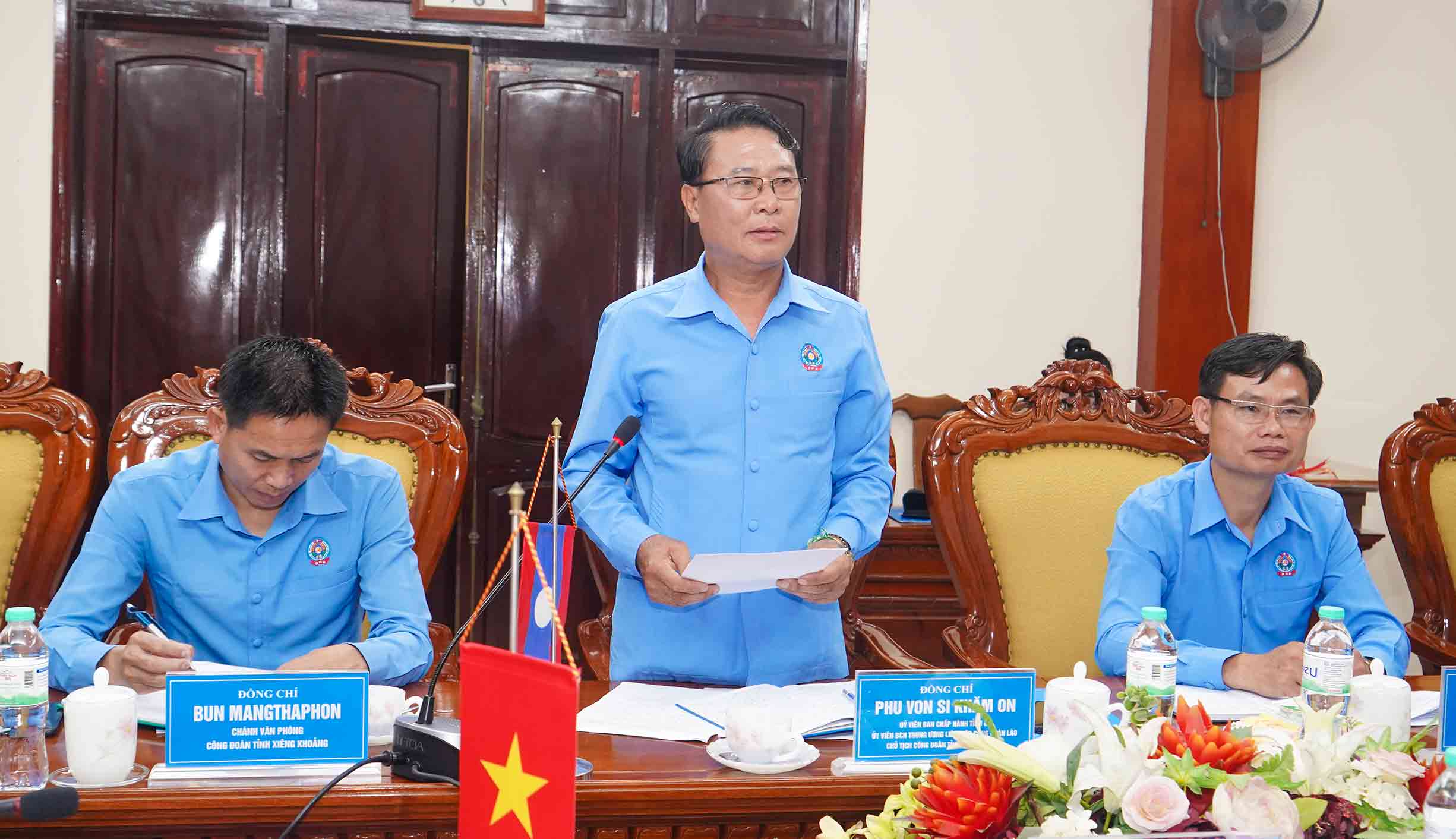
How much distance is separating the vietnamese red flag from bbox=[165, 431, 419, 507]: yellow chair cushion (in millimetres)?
1120

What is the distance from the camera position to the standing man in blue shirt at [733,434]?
6.19 ft

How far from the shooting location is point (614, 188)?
403 centimetres

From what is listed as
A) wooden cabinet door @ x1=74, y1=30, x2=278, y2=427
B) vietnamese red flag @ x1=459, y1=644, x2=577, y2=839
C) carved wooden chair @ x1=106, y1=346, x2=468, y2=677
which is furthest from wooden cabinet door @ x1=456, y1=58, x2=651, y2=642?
vietnamese red flag @ x1=459, y1=644, x2=577, y2=839

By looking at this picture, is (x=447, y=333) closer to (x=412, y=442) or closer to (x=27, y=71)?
(x=27, y=71)

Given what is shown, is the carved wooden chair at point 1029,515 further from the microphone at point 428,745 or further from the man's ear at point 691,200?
Answer: the microphone at point 428,745

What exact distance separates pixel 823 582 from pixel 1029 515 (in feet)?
1.75

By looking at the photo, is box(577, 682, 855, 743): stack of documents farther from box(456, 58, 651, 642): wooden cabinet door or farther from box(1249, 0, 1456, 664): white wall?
box(1249, 0, 1456, 664): white wall

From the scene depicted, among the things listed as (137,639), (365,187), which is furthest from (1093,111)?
(137,639)

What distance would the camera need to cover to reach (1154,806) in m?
0.90

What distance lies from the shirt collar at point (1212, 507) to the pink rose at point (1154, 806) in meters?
1.07

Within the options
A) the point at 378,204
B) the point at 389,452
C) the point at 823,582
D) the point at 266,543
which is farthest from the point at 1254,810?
the point at 378,204

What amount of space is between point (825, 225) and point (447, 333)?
47.8 inches

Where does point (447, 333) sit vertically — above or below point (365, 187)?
below

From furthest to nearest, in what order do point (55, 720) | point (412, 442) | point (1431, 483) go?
point (1431, 483)
point (412, 442)
point (55, 720)
